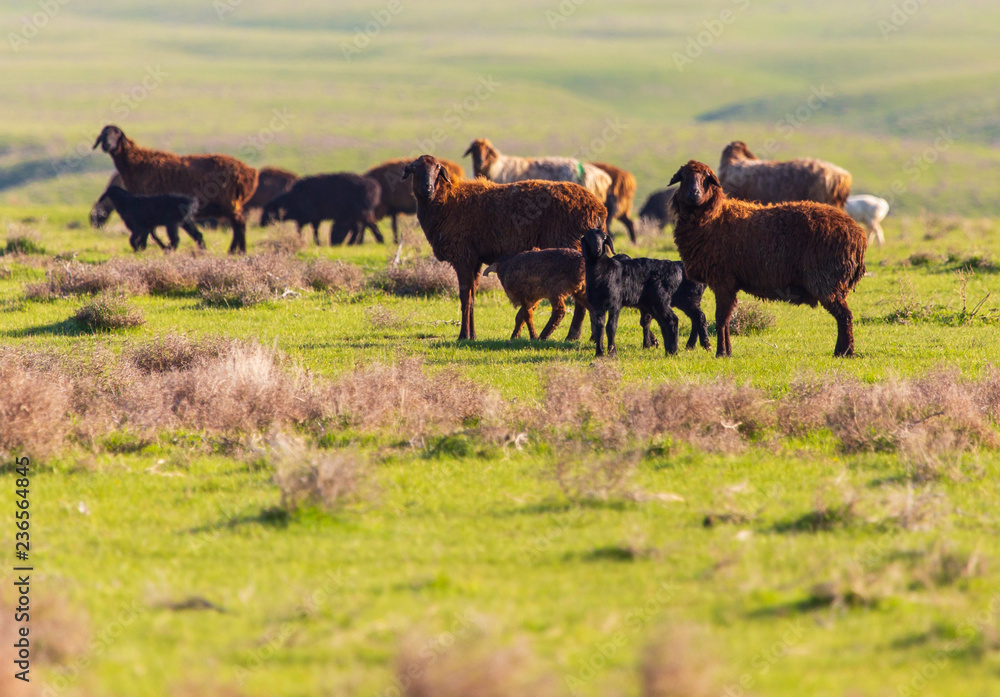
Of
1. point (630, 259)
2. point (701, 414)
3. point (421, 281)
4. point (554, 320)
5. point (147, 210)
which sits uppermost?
point (147, 210)

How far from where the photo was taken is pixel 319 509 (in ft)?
21.3

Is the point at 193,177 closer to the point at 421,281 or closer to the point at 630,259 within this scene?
the point at 421,281

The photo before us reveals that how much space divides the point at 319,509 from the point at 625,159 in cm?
6685

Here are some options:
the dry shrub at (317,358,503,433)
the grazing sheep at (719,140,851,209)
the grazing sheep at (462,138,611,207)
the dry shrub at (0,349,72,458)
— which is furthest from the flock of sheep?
the grazing sheep at (719,140,851,209)

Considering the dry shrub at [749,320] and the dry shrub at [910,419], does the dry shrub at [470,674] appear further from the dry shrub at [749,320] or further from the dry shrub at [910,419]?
the dry shrub at [749,320]

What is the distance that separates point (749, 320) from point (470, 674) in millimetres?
10477

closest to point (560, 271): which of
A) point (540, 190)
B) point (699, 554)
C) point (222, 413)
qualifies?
point (540, 190)

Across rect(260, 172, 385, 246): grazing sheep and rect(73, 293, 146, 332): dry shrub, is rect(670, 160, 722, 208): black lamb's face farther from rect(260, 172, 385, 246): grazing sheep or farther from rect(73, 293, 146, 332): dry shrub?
rect(260, 172, 385, 246): grazing sheep

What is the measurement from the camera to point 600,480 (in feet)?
22.4

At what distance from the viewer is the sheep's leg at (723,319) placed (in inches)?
456

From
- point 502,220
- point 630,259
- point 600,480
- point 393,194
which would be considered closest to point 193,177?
point 393,194

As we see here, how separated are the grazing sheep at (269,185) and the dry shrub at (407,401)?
2436cm

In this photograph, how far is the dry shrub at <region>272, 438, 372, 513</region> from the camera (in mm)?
6488

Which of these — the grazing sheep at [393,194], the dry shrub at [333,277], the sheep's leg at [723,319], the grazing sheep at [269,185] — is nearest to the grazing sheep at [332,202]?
the grazing sheep at [393,194]
